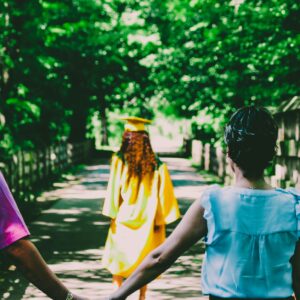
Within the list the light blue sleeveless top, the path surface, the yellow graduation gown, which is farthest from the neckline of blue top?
the yellow graduation gown

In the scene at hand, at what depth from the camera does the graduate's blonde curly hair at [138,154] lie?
6.51 metres

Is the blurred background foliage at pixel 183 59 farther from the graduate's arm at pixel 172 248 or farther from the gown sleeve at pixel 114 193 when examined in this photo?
the graduate's arm at pixel 172 248

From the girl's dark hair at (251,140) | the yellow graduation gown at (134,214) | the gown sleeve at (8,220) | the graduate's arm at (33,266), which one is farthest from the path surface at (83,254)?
the girl's dark hair at (251,140)

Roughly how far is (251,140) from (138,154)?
3.86m

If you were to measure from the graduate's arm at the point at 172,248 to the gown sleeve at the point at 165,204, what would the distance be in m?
3.25

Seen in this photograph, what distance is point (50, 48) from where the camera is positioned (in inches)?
615

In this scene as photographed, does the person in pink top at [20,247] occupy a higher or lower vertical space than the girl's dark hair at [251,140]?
lower

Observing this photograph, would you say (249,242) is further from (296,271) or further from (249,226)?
(296,271)

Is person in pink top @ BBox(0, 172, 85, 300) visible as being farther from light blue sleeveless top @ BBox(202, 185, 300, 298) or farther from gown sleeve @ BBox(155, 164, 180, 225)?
gown sleeve @ BBox(155, 164, 180, 225)

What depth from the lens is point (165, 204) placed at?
255 inches

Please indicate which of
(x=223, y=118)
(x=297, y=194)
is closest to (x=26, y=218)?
(x=223, y=118)

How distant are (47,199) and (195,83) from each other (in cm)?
669

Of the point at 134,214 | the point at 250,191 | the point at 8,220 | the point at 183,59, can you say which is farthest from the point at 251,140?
the point at 183,59

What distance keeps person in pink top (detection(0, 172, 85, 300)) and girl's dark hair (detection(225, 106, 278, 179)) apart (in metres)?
0.92
